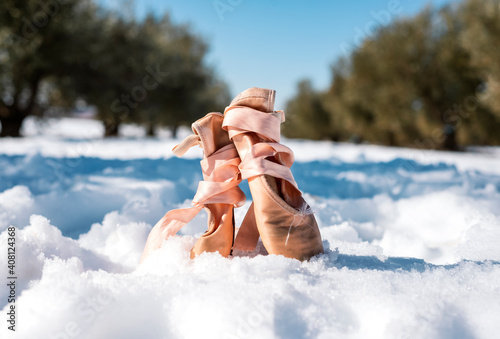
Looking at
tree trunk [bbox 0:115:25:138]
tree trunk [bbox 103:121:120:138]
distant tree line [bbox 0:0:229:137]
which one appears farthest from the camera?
tree trunk [bbox 103:121:120:138]

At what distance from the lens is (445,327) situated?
1002 millimetres

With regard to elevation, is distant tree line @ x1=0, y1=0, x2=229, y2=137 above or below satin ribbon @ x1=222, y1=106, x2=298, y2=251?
above

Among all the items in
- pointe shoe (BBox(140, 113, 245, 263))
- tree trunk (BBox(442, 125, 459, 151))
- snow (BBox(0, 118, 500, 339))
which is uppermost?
tree trunk (BBox(442, 125, 459, 151))

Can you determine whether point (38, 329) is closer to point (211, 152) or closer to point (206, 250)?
point (206, 250)

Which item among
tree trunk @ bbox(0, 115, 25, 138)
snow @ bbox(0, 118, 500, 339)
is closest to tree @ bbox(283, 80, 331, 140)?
tree trunk @ bbox(0, 115, 25, 138)

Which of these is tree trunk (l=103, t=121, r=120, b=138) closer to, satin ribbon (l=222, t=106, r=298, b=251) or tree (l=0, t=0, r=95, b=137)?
tree (l=0, t=0, r=95, b=137)

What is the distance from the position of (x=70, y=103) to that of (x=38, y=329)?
1111 cm

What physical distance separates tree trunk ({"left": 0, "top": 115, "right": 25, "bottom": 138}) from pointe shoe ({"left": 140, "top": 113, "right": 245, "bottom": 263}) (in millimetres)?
10587

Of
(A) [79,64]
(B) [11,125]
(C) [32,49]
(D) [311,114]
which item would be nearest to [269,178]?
(C) [32,49]

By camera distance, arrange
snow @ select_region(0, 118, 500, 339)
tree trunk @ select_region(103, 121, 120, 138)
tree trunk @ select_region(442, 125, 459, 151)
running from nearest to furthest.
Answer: snow @ select_region(0, 118, 500, 339)
tree trunk @ select_region(442, 125, 459, 151)
tree trunk @ select_region(103, 121, 120, 138)

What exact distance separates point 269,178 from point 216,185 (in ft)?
0.60

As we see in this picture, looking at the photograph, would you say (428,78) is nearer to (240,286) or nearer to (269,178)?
(269,178)

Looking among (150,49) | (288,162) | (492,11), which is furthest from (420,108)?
(288,162)

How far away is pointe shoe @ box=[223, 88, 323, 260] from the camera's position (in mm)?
1232
